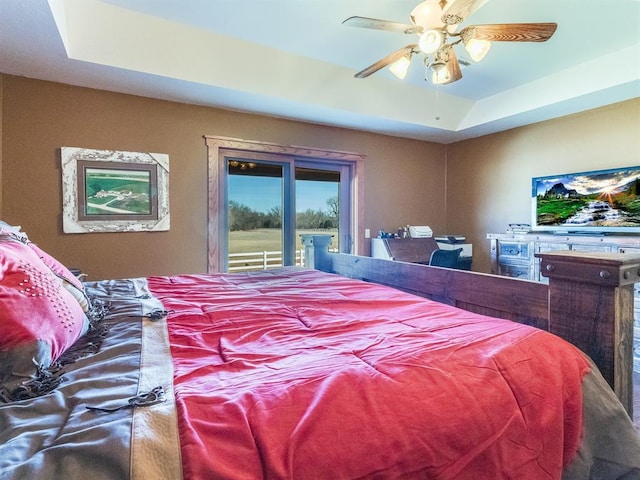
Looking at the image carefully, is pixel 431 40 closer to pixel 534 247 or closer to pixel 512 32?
pixel 512 32

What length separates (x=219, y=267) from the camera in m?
3.77

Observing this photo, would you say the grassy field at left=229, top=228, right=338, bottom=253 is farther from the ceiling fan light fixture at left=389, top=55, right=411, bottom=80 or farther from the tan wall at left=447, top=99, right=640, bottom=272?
the tan wall at left=447, top=99, right=640, bottom=272

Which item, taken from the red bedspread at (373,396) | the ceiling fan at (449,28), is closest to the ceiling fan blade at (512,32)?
the ceiling fan at (449,28)

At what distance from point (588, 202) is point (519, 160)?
1048mm

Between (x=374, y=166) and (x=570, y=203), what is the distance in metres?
2.28

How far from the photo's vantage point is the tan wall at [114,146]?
2896 mm

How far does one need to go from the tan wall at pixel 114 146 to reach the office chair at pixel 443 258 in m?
1.84

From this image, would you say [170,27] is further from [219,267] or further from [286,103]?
[219,267]

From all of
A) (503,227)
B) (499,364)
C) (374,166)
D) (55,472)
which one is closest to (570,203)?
(503,227)

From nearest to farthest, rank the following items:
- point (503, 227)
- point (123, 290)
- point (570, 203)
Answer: point (123, 290) < point (570, 203) < point (503, 227)

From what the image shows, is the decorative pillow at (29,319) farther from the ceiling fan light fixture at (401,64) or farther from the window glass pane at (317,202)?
the window glass pane at (317,202)

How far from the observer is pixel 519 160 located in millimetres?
4363

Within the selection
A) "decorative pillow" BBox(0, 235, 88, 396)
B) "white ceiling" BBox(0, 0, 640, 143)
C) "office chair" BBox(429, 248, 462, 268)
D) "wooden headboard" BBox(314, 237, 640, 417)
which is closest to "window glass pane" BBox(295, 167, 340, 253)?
"white ceiling" BBox(0, 0, 640, 143)

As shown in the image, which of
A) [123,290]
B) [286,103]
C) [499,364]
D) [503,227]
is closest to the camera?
[499,364]
